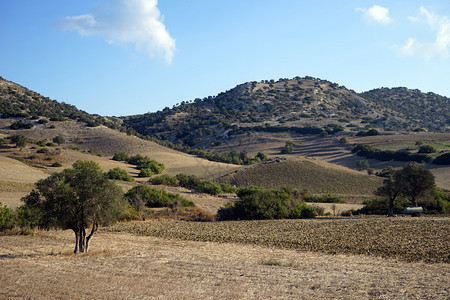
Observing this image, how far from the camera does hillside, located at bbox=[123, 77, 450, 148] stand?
391 ft

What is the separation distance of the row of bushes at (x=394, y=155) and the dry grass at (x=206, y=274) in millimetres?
55564

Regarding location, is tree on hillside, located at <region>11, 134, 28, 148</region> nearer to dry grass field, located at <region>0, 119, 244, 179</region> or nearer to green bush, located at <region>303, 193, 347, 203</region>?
dry grass field, located at <region>0, 119, 244, 179</region>

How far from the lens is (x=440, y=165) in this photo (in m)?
64.2

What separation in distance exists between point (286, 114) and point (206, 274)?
12492 cm

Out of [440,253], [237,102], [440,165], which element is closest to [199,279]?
[440,253]

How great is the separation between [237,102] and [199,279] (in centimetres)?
14629

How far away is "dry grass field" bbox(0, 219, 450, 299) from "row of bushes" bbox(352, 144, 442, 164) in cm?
5537

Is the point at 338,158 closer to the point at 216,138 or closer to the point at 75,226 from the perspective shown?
the point at 216,138

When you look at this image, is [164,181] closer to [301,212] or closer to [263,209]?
[263,209]

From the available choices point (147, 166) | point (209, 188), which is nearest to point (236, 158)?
point (147, 166)

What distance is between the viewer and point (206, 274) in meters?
14.4

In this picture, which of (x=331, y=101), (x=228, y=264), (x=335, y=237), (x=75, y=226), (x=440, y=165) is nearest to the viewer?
(x=228, y=264)

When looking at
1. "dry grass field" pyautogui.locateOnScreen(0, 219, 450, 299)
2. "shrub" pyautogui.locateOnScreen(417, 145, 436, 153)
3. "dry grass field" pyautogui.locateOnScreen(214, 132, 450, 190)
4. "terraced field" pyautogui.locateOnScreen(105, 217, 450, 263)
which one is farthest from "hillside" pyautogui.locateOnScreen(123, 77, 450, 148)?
"dry grass field" pyautogui.locateOnScreen(0, 219, 450, 299)

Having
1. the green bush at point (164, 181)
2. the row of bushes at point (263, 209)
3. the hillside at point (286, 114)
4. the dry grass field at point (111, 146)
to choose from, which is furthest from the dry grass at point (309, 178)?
the hillside at point (286, 114)
